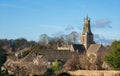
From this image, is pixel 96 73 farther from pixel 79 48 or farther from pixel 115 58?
pixel 79 48

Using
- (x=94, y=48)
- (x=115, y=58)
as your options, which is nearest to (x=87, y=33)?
(x=94, y=48)

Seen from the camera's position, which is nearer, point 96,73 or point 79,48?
point 96,73

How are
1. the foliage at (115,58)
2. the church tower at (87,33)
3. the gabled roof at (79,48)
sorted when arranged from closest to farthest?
the foliage at (115,58), the gabled roof at (79,48), the church tower at (87,33)

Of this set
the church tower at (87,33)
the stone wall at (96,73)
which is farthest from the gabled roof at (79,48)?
the stone wall at (96,73)

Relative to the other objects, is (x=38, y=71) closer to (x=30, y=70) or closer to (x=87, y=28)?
(x=30, y=70)

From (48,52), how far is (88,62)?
975 inches

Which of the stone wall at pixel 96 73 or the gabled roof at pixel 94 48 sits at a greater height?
the gabled roof at pixel 94 48

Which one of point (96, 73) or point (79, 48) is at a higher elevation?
point (79, 48)

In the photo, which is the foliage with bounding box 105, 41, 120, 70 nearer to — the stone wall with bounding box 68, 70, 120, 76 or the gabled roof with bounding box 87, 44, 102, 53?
the stone wall with bounding box 68, 70, 120, 76

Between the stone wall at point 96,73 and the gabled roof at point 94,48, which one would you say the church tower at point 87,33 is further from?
the stone wall at point 96,73

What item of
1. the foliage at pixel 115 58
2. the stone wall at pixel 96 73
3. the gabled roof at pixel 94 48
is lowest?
the stone wall at pixel 96 73

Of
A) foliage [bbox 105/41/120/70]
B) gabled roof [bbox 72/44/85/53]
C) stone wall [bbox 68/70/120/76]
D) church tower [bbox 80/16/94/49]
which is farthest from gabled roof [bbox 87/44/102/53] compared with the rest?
stone wall [bbox 68/70/120/76]

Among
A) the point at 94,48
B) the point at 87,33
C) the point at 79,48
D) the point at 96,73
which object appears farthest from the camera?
the point at 87,33

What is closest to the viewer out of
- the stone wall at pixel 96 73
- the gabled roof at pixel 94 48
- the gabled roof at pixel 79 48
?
the stone wall at pixel 96 73
